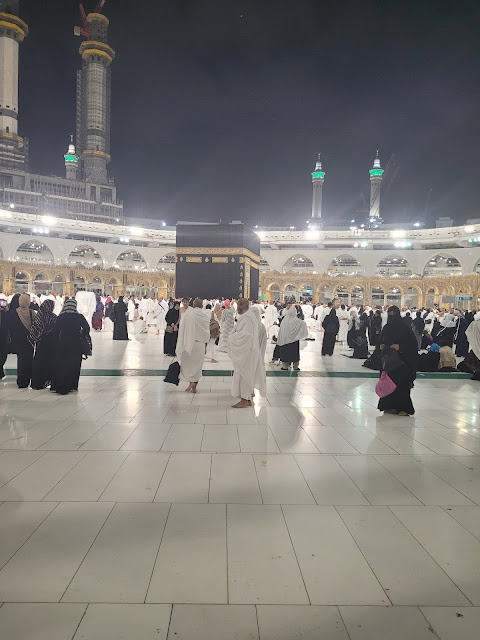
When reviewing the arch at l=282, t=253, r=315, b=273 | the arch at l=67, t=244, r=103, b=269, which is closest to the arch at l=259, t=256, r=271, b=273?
the arch at l=282, t=253, r=315, b=273

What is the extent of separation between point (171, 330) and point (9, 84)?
1775 inches

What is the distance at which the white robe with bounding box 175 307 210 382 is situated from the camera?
15.1ft

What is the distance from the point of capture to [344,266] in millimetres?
38500

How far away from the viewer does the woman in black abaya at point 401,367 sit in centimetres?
384

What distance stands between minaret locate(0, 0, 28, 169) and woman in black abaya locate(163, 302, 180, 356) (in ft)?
141

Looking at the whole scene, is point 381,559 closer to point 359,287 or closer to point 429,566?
point 429,566

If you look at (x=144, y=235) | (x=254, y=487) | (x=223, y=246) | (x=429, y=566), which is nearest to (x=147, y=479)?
(x=254, y=487)

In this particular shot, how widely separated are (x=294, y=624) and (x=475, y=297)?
3058 cm

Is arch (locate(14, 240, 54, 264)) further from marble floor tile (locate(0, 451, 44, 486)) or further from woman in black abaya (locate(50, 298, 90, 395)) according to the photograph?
marble floor tile (locate(0, 451, 44, 486))

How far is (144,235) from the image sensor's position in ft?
118

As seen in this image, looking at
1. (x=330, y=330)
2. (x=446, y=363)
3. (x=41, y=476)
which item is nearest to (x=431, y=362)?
(x=446, y=363)

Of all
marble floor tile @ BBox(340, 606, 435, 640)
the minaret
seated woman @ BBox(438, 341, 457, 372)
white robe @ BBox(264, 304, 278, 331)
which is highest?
the minaret

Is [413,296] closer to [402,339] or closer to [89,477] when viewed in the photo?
[402,339]

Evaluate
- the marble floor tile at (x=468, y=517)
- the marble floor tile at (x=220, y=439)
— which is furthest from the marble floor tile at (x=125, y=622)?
the marble floor tile at (x=220, y=439)
